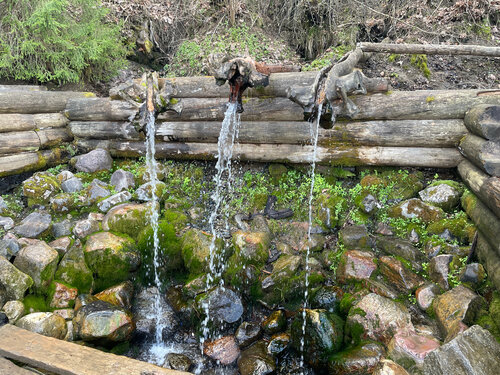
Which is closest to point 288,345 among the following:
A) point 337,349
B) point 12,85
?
point 337,349

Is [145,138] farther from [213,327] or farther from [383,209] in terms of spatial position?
Answer: [383,209]

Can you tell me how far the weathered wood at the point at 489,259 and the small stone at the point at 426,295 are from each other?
579mm

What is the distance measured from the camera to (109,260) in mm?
4883

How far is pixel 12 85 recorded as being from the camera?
24.6 ft

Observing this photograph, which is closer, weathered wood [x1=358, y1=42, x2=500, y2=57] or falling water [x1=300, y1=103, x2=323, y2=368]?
falling water [x1=300, y1=103, x2=323, y2=368]

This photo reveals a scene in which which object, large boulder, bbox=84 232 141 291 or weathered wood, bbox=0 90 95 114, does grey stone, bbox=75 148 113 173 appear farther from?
large boulder, bbox=84 232 141 291

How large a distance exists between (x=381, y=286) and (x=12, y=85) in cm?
859

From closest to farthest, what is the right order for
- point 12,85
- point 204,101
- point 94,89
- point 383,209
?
1. point 383,209
2. point 204,101
3. point 12,85
4. point 94,89

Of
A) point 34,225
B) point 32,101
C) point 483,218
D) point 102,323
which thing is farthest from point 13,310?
point 483,218

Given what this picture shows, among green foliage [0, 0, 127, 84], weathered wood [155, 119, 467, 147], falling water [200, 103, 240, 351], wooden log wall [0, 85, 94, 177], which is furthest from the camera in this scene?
green foliage [0, 0, 127, 84]

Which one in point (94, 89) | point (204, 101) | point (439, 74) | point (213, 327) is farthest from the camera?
point (94, 89)

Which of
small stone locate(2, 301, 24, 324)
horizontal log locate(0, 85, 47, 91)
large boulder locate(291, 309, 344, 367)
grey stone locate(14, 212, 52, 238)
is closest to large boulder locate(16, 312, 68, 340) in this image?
small stone locate(2, 301, 24, 324)

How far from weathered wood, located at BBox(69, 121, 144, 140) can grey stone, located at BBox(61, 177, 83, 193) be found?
1301 millimetres

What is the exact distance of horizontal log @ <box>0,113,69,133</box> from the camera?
6402 millimetres
